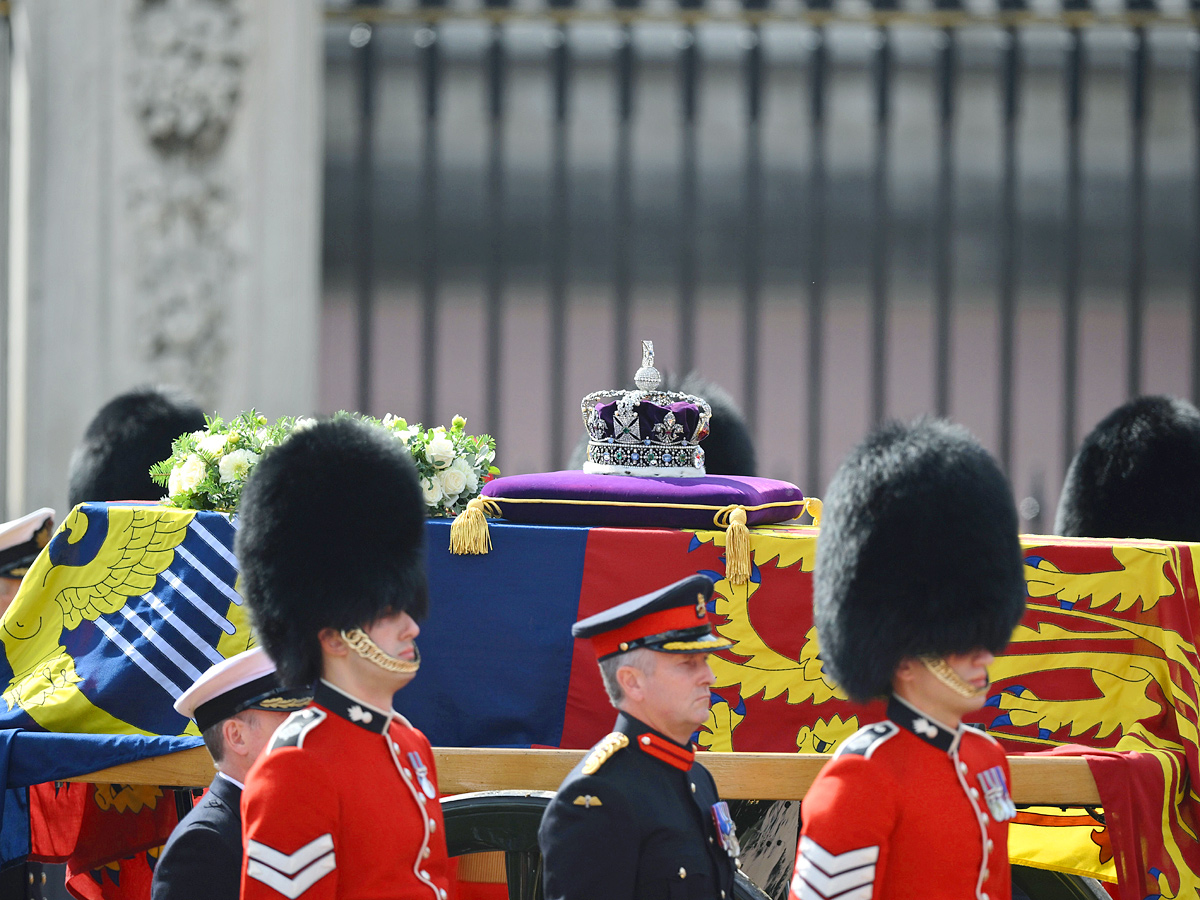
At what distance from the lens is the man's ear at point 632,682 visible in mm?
2148

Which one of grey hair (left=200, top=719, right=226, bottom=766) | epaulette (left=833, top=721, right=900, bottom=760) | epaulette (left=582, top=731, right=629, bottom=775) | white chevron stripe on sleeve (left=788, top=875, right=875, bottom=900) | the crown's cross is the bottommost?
white chevron stripe on sleeve (left=788, top=875, right=875, bottom=900)

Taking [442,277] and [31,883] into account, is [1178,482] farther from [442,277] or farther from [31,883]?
[442,277]

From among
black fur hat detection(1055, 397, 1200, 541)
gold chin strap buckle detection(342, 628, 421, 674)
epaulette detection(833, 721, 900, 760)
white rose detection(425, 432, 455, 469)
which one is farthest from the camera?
black fur hat detection(1055, 397, 1200, 541)

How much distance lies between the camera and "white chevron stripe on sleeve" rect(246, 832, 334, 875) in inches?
73.9

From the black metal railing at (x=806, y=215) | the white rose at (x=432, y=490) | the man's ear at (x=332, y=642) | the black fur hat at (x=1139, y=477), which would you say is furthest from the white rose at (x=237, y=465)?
the black metal railing at (x=806, y=215)

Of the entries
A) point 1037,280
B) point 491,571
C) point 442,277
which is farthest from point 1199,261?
point 491,571

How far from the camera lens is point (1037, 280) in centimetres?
581

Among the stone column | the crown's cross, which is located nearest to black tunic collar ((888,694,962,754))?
the crown's cross

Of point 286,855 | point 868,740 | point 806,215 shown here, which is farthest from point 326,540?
point 806,215

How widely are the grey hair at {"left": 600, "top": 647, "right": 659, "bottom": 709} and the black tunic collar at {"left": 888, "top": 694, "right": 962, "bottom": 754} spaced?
1.23 feet

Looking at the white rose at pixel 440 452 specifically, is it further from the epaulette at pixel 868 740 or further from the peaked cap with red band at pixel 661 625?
the epaulette at pixel 868 740

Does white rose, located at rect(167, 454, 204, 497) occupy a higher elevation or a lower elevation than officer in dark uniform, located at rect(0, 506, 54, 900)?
higher

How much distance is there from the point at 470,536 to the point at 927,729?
3.83ft

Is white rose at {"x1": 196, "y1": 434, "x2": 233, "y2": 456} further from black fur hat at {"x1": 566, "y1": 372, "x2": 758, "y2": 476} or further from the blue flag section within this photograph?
black fur hat at {"x1": 566, "y1": 372, "x2": 758, "y2": 476}
